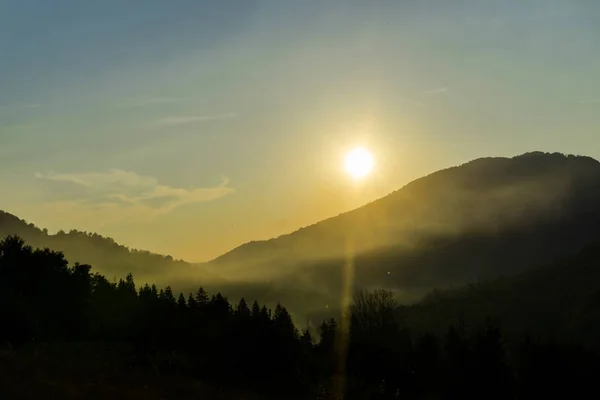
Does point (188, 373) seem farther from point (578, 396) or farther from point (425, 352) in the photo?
point (425, 352)

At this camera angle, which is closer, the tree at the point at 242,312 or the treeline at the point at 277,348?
the treeline at the point at 277,348

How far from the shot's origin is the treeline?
161 feet

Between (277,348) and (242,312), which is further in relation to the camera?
(242,312)

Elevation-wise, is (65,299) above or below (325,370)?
above

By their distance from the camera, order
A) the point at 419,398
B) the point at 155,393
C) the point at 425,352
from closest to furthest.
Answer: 1. the point at 155,393
2. the point at 419,398
3. the point at 425,352

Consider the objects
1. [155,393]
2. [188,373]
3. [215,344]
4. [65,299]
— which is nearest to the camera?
[155,393]

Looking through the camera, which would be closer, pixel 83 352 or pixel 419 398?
pixel 83 352

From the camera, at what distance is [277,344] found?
52969mm

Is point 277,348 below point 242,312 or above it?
below

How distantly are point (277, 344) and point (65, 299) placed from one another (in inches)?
2284

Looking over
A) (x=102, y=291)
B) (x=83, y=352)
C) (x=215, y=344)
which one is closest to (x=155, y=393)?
(x=83, y=352)

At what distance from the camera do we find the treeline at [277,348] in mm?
49156

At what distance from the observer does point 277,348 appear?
173 ft

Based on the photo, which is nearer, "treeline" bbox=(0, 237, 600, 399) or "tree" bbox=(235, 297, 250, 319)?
"treeline" bbox=(0, 237, 600, 399)
